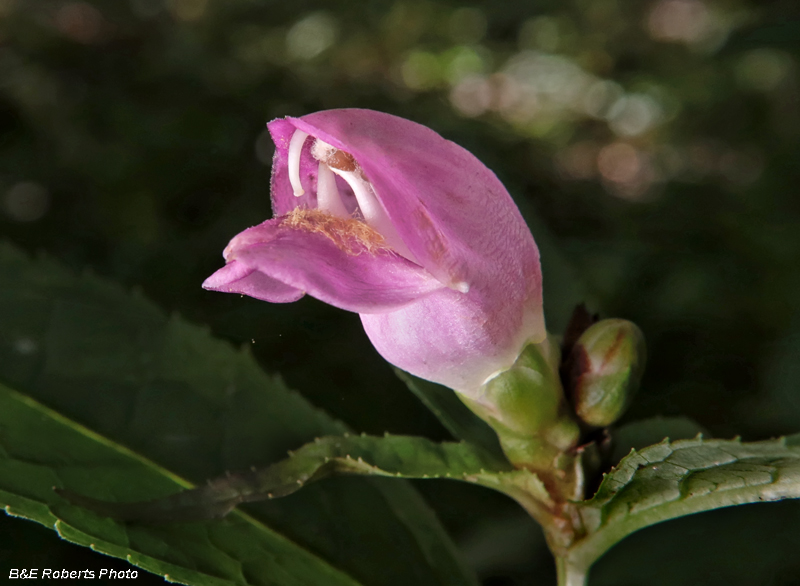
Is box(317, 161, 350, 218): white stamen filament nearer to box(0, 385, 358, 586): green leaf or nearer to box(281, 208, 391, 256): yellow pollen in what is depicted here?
box(281, 208, 391, 256): yellow pollen

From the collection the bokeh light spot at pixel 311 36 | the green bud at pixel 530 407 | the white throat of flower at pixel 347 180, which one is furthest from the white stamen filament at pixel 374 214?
the bokeh light spot at pixel 311 36

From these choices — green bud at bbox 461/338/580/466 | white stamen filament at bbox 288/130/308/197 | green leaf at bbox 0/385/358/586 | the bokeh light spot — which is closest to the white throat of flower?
white stamen filament at bbox 288/130/308/197

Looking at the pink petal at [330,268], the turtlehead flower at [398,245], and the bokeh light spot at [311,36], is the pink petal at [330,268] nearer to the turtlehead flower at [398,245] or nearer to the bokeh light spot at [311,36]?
the turtlehead flower at [398,245]

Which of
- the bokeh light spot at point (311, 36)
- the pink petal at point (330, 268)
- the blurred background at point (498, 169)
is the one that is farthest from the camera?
the bokeh light spot at point (311, 36)

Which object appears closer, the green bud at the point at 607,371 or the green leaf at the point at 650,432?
the green bud at the point at 607,371

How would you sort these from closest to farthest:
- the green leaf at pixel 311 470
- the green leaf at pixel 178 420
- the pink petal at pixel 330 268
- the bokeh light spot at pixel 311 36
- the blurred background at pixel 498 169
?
the pink petal at pixel 330 268 → the green leaf at pixel 311 470 → the green leaf at pixel 178 420 → the blurred background at pixel 498 169 → the bokeh light spot at pixel 311 36

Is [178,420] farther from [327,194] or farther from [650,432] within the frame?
[650,432]

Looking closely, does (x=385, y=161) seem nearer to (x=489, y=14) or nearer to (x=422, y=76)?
(x=489, y=14)

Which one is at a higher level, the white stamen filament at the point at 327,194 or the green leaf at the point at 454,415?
the white stamen filament at the point at 327,194
